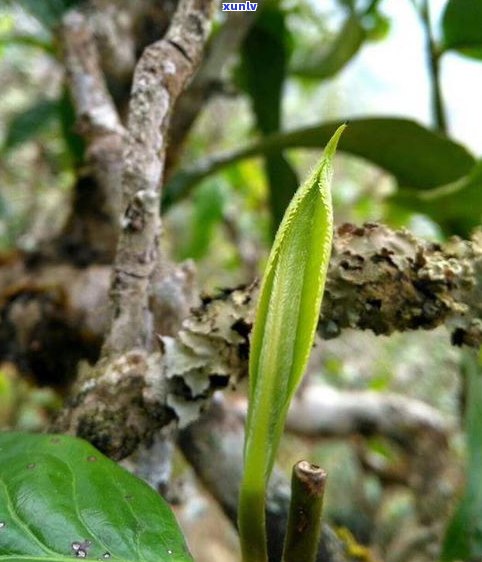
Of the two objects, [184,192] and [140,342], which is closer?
[140,342]

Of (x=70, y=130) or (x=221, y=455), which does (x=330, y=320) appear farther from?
(x=70, y=130)

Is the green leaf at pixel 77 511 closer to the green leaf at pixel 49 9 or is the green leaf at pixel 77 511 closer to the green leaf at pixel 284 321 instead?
the green leaf at pixel 284 321

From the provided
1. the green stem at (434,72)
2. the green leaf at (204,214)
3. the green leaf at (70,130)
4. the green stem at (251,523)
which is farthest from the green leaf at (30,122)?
the green stem at (251,523)

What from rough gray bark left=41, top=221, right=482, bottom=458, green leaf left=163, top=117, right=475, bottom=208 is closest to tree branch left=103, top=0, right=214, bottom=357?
rough gray bark left=41, top=221, right=482, bottom=458

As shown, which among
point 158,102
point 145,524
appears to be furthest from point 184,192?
point 145,524

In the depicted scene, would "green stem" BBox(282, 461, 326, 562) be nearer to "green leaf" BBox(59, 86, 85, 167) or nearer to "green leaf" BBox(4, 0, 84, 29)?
"green leaf" BBox(4, 0, 84, 29)

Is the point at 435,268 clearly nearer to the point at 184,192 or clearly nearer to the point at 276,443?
the point at 276,443
